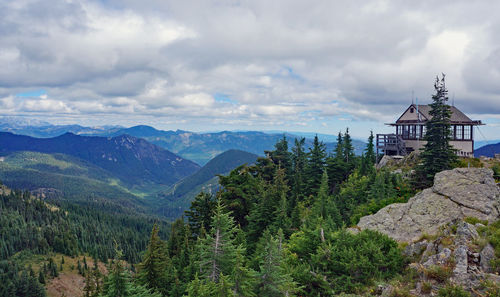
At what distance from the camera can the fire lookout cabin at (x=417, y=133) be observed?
123ft

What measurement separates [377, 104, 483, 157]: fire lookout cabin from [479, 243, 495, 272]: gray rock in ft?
82.7

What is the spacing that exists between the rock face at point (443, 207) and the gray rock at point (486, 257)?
504 centimetres

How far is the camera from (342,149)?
156ft

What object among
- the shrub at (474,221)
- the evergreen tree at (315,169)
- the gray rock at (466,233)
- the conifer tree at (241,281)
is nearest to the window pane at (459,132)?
the evergreen tree at (315,169)

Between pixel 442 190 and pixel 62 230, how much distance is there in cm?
20377

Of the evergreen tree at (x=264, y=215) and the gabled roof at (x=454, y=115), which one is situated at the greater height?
the gabled roof at (x=454, y=115)

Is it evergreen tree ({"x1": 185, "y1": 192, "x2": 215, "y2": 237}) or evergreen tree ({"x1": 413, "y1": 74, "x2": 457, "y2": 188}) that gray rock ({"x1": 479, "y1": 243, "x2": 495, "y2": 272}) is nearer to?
evergreen tree ({"x1": 413, "y1": 74, "x2": 457, "y2": 188})

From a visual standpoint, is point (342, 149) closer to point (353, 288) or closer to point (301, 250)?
point (301, 250)

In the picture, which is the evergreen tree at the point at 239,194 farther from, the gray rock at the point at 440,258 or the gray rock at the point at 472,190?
the gray rock at the point at 440,258

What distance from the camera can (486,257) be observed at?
40.8 ft

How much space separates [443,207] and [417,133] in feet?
82.7

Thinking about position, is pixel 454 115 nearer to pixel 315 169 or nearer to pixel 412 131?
pixel 412 131

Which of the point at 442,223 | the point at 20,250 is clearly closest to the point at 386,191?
the point at 442,223

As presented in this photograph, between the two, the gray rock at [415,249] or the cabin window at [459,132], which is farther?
the cabin window at [459,132]
